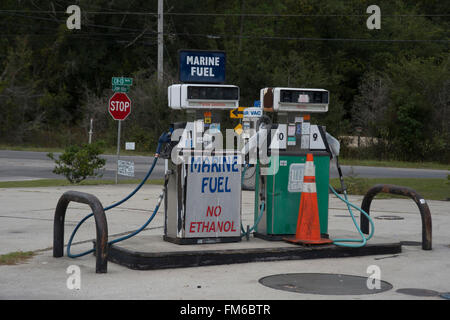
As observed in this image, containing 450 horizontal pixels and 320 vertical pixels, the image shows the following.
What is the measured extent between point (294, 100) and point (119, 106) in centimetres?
1150

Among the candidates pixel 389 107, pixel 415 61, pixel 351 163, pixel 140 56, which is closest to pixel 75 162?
pixel 351 163

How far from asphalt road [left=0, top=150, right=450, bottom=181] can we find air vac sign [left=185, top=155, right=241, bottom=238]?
12434mm

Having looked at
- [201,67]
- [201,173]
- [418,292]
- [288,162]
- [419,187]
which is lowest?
[418,292]

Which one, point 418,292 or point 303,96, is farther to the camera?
point 303,96

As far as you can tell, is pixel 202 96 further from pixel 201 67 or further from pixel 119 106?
pixel 119 106

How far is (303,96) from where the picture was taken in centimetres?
912

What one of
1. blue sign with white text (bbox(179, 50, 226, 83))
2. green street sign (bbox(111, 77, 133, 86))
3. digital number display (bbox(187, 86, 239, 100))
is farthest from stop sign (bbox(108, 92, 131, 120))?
digital number display (bbox(187, 86, 239, 100))

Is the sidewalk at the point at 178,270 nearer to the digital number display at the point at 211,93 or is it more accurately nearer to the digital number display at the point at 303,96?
the digital number display at the point at 303,96

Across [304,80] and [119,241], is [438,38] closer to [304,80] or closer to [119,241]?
[304,80]

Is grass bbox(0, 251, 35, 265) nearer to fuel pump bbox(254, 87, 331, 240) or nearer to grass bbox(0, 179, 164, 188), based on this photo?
fuel pump bbox(254, 87, 331, 240)

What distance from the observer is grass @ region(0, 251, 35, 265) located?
331 inches

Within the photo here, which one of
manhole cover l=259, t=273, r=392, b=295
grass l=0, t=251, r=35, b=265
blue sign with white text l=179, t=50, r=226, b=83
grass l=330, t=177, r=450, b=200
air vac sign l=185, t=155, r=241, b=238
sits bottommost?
manhole cover l=259, t=273, r=392, b=295

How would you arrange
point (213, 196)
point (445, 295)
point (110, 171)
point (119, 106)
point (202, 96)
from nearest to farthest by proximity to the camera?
1. point (445, 295)
2. point (202, 96)
3. point (213, 196)
4. point (119, 106)
5. point (110, 171)

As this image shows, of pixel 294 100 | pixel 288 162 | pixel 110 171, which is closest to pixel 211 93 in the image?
pixel 294 100
